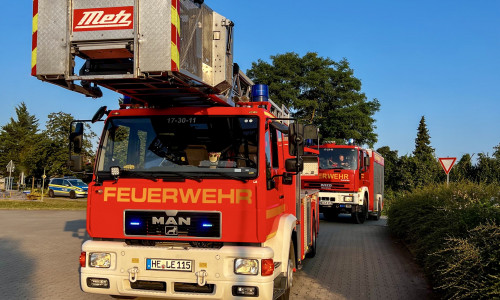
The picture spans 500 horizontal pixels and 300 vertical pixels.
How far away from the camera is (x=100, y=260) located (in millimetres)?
5281

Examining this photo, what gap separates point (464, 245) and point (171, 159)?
356 cm

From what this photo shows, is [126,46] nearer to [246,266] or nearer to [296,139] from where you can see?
[296,139]

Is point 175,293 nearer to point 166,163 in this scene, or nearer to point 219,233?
point 219,233

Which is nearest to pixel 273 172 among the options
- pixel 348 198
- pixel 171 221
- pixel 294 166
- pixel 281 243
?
pixel 294 166

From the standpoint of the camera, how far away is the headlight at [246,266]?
16.2ft

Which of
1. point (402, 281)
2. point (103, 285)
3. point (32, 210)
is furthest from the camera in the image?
point (32, 210)

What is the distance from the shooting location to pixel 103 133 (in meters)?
5.89

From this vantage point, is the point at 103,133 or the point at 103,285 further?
the point at 103,133

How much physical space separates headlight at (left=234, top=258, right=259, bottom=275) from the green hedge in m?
2.23

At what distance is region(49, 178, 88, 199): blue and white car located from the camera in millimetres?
35875

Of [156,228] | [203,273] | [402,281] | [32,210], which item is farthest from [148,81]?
[32,210]

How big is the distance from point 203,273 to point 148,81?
7.00 ft

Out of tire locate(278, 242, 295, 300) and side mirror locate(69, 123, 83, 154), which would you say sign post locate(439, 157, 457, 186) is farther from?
side mirror locate(69, 123, 83, 154)

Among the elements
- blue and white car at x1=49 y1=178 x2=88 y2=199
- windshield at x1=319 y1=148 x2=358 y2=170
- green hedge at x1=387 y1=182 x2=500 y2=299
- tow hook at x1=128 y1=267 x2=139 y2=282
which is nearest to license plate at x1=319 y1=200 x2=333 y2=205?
windshield at x1=319 y1=148 x2=358 y2=170
